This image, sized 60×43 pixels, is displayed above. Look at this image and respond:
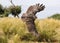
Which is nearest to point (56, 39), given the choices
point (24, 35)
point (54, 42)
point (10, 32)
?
point (54, 42)

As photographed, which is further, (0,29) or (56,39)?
(0,29)

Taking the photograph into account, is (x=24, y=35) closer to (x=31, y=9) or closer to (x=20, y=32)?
(x=20, y=32)

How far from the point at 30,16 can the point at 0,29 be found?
1.63m

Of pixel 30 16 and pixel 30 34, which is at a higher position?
pixel 30 16

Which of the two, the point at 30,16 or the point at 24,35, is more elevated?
the point at 30,16

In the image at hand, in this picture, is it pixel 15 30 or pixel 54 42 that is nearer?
pixel 54 42

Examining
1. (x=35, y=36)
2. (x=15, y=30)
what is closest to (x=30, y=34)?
(x=35, y=36)

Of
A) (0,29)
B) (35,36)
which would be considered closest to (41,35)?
(35,36)

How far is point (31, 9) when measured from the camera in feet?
33.2

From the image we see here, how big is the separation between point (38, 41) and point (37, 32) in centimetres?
59

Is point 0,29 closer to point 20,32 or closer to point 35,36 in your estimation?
point 20,32

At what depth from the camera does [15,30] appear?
1060cm

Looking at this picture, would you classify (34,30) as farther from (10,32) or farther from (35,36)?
(10,32)

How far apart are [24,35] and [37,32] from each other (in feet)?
1.64
